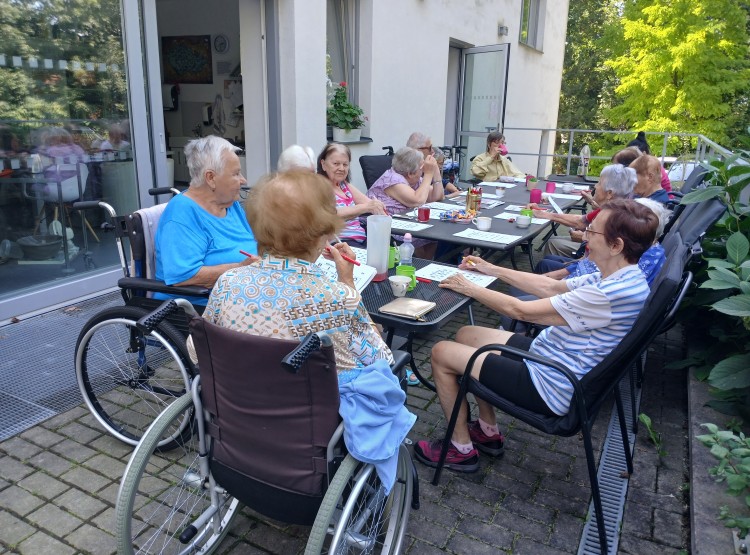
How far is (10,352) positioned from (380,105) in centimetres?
502

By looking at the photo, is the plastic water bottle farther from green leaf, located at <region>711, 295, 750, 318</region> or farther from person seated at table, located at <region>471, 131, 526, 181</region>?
person seated at table, located at <region>471, 131, 526, 181</region>

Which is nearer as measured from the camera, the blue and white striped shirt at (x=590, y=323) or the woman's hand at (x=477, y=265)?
the blue and white striped shirt at (x=590, y=323)

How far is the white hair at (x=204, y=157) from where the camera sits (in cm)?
248

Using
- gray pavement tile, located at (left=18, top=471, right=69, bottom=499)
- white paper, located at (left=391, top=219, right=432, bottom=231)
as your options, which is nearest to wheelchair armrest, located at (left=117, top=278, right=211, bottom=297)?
gray pavement tile, located at (left=18, top=471, right=69, bottom=499)

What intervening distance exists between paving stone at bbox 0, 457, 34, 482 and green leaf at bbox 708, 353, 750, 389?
2.74 m

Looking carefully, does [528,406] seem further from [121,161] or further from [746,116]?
[746,116]

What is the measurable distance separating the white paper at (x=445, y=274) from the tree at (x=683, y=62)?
43.2 feet

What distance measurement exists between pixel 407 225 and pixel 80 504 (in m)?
2.35

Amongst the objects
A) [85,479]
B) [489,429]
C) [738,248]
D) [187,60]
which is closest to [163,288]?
[85,479]

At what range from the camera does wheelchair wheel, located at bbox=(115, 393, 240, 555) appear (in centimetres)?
149

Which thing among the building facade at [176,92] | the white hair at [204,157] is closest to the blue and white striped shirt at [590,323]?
the white hair at [204,157]

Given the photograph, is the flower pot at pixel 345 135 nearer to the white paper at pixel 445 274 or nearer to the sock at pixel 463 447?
the white paper at pixel 445 274

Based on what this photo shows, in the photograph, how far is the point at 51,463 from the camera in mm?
2275

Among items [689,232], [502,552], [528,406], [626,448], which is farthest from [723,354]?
Answer: [502,552]
